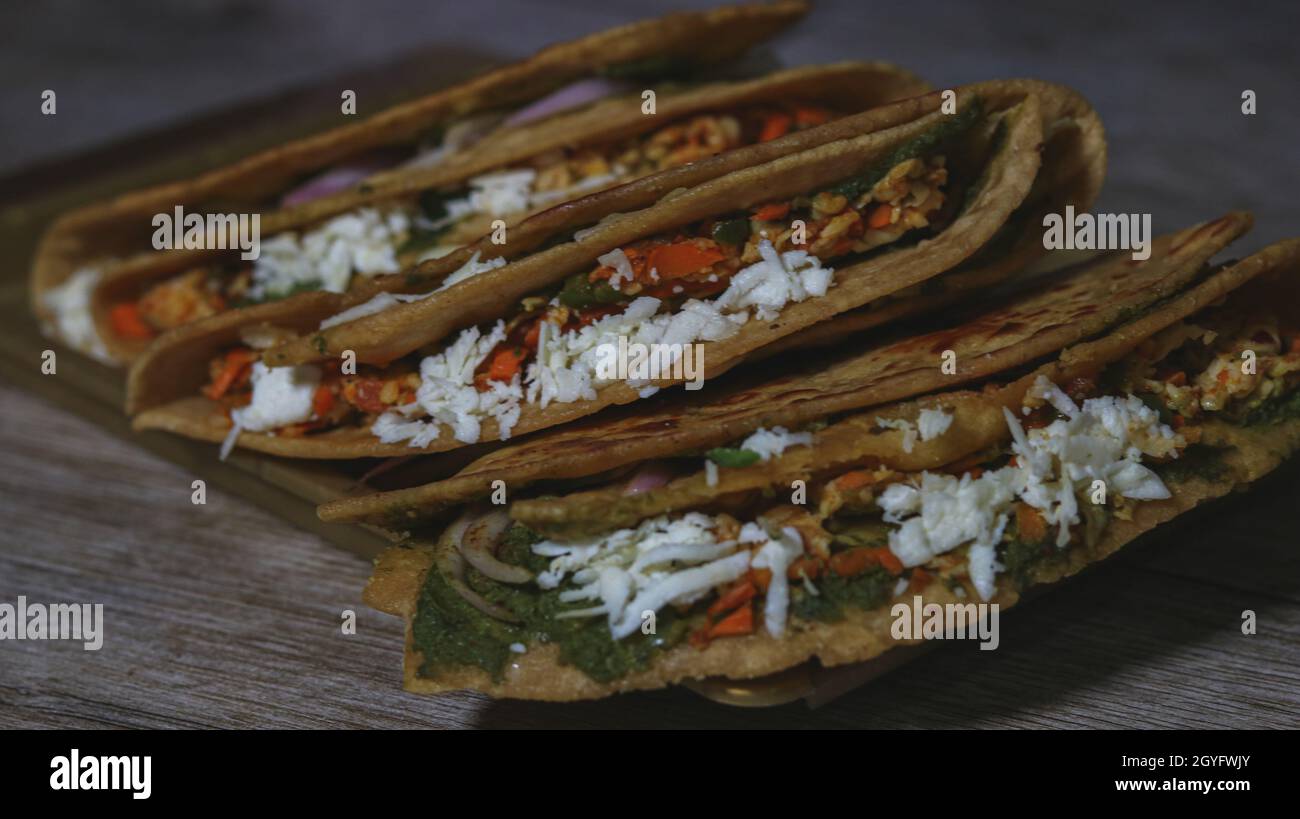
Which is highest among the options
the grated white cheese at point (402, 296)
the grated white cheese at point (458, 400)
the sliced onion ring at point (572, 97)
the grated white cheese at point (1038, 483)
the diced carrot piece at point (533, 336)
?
the sliced onion ring at point (572, 97)

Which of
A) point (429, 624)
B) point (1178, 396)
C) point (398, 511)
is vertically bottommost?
point (429, 624)

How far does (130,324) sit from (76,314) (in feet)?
0.72

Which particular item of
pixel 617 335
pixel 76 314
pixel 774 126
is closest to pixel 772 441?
pixel 617 335

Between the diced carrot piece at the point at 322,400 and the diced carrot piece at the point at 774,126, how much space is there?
4.72 feet

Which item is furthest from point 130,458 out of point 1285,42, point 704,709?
point 1285,42

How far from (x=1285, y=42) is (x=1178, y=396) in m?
5.59

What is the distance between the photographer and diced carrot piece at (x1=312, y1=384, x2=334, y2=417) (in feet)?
11.5

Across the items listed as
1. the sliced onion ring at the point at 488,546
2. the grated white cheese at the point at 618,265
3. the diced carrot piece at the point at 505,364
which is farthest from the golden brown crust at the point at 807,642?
the grated white cheese at the point at 618,265

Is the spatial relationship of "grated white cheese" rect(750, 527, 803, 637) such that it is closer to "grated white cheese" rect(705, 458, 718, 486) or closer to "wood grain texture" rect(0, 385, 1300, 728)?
"grated white cheese" rect(705, 458, 718, 486)

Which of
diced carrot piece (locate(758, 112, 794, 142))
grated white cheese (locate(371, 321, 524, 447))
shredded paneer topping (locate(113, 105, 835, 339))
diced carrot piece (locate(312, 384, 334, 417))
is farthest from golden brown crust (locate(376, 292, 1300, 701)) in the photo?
diced carrot piece (locate(758, 112, 794, 142))

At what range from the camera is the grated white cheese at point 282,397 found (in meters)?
3.51

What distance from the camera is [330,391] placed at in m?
3.50

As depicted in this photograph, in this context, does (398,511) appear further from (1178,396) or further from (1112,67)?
(1112,67)

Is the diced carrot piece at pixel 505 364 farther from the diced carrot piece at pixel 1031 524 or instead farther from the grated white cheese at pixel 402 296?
the diced carrot piece at pixel 1031 524
